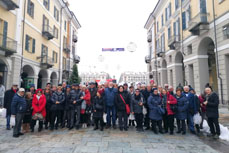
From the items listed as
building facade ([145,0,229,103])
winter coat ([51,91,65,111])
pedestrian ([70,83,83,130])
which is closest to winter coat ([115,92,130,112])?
pedestrian ([70,83,83,130])

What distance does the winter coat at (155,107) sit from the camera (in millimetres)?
6114

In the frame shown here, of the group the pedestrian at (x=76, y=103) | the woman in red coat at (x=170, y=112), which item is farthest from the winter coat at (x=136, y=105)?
the pedestrian at (x=76, y=103)

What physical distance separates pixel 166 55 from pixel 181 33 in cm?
563

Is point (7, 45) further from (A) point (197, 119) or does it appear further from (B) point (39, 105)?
(A) point (197, 119)

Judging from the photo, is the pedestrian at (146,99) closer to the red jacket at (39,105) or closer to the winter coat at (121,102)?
the winter coat at (121,102)

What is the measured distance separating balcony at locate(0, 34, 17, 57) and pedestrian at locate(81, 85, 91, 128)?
9471 mm

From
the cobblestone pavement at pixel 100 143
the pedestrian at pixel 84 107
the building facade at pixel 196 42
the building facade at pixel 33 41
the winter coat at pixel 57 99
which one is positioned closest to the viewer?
the cobblestone pavement at pixel 100 143

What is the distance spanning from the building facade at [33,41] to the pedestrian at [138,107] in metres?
11.6

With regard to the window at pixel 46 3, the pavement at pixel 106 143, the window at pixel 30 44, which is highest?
the window at pixel 46 3

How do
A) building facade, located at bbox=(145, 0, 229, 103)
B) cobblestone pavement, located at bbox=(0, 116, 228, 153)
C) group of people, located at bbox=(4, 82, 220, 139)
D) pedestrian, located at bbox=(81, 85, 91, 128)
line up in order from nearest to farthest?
cobblestone pavement, located at bbox=(0, 116, 228, 153) → group of people, located at bbox=(4, 82, 220, 139) → pedestrian, located at bbox=(81, 85, 91, 128) → building facade, located at bbox=(145, 0, 229, 103)

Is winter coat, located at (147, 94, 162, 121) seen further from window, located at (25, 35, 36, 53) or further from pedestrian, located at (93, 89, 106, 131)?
window, located at (25, 35, 36, 53)

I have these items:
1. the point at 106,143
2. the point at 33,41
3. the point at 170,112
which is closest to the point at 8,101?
the point at 106,143

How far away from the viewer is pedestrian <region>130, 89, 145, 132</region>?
6521mm

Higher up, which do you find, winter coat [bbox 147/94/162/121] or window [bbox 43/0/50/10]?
window [bbox 43/0/50/10]
